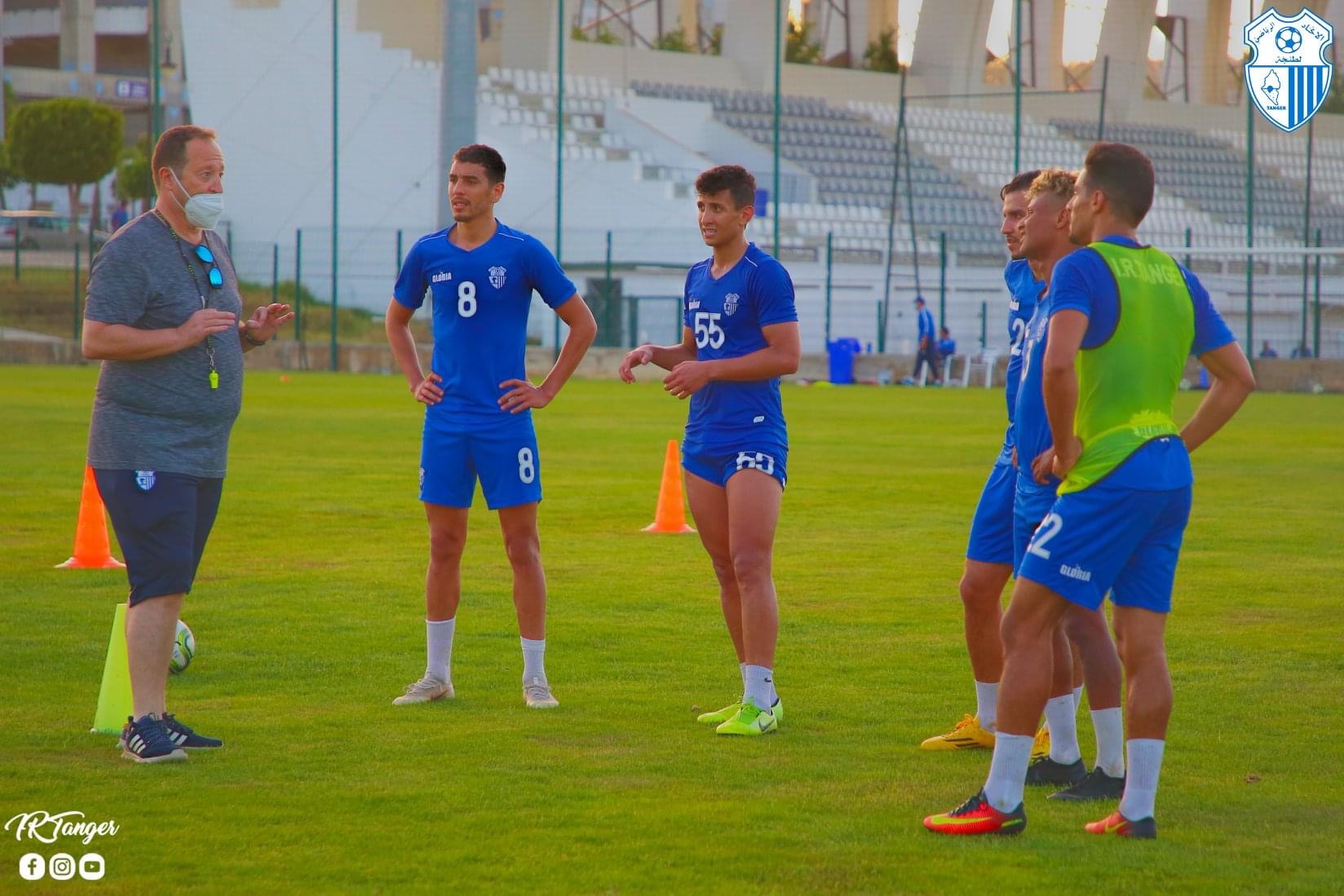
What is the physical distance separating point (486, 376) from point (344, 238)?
35736 mm

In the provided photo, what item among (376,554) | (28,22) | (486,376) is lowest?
(376,554)

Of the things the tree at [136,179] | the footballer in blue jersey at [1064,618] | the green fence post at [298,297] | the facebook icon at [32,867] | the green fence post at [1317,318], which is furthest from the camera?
the tree at [136,179]

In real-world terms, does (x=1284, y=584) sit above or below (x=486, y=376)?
below

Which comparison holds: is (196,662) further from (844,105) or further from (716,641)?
(844,105)

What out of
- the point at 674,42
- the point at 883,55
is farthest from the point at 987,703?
the point at 883,55

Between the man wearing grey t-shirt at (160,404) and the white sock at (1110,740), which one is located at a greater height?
the man wearing grey t-shirt at (160,404)

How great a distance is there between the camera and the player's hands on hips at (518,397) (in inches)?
262

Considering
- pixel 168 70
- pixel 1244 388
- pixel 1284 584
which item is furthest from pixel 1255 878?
pixel 168 70

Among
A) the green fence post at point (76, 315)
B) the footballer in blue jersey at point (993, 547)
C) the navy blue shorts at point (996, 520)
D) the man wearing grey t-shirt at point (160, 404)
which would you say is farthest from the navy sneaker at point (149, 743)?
the green fence post at point (76, 315)

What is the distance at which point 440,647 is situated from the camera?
6738 mm

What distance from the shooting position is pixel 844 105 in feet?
173

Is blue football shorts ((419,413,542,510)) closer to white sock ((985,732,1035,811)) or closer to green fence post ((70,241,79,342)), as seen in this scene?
white sock ((985,732,1035,811))

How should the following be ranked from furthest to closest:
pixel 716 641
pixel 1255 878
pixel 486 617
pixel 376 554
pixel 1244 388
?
1. pixel 376 554
2. pixel 486 617
3. pixel 716 641
4. pixel 1244 388
5. pixel 1255 878

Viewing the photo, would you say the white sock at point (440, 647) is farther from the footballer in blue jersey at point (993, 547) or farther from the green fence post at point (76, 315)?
the green fence post at point (76, 315)
